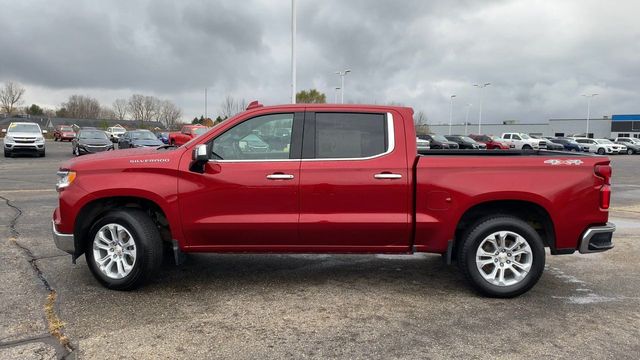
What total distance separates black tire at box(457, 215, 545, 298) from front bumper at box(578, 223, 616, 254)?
39 centimetres

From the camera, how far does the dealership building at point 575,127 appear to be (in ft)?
285

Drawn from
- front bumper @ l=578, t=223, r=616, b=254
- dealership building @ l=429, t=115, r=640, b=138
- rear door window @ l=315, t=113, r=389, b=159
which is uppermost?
dealership building @ l=429, t=115, r=640, b=138

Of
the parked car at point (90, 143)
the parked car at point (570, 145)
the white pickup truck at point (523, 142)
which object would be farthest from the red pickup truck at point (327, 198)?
the parked car at point (570, 145)

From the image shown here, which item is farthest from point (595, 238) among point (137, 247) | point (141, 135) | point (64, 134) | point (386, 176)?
point (64, 134)

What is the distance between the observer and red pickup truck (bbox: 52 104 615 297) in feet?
15.5

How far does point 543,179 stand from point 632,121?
97.4 m

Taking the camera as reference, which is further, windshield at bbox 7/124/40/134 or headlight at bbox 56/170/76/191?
windshield at bbox 7/124/40/134

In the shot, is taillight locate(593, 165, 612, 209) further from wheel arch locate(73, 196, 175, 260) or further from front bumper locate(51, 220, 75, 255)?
front bumper locate(51, 220, 75, 255)

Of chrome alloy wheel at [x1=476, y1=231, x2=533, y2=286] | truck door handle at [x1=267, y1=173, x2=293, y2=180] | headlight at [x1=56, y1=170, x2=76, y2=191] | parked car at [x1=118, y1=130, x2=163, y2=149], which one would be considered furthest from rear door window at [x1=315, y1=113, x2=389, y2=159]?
parked car at [x1=118, y1=130, x2=163, y2=149]

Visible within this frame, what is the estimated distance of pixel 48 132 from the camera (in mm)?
65250

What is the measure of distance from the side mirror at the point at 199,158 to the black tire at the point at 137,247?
74 cm

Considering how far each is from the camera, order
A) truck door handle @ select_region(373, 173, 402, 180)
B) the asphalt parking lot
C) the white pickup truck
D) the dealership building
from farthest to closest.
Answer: the dealership building, the white pickup truck, truck door handle @ select_region(373, 173, 402, 180), the asphalt parking lot

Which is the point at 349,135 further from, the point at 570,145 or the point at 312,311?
the point at 570,145

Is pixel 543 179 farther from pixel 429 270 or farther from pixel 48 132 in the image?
pixel 48 132
